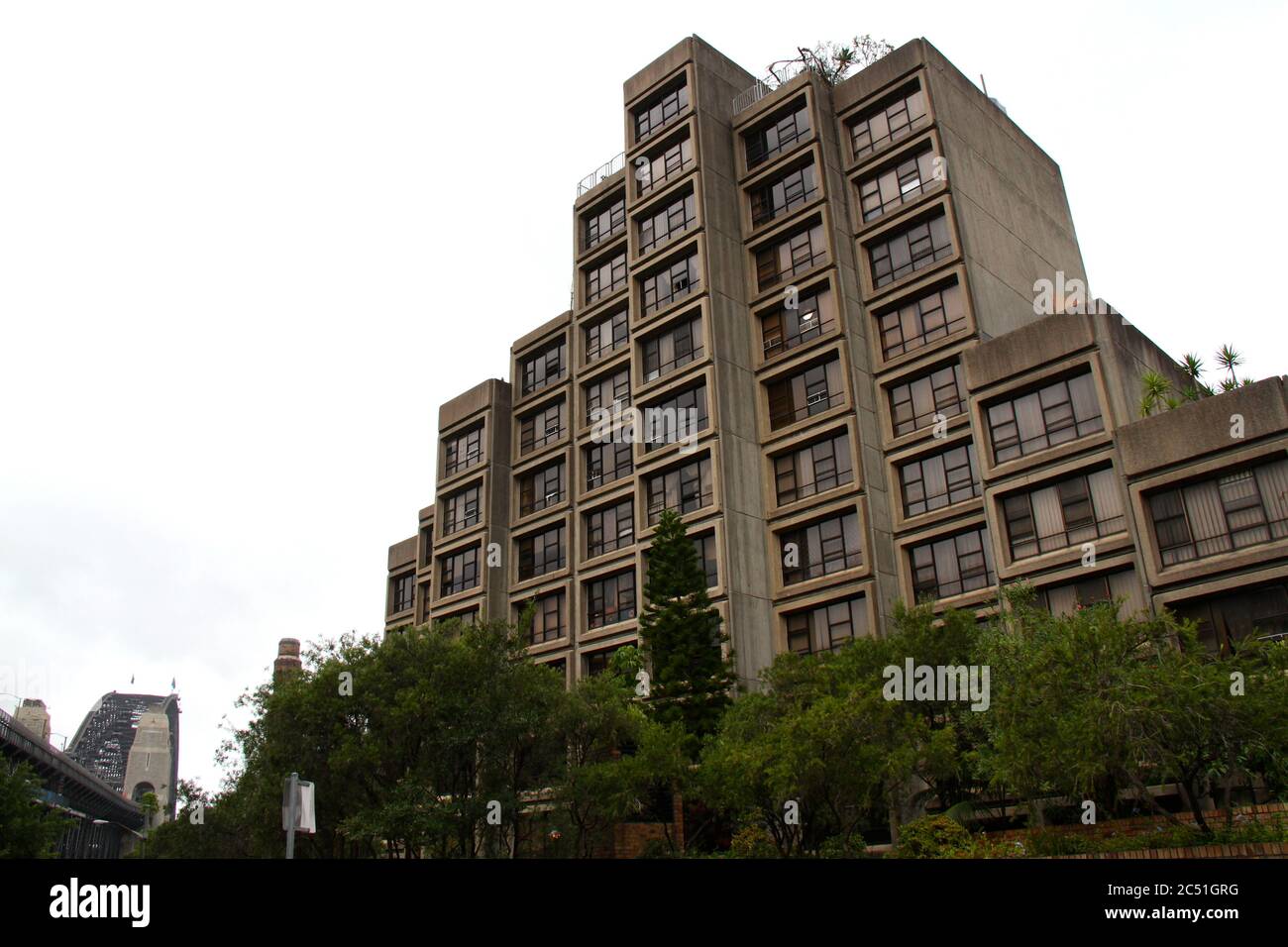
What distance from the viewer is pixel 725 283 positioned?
2021 inches

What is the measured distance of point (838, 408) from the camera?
45.4 meters

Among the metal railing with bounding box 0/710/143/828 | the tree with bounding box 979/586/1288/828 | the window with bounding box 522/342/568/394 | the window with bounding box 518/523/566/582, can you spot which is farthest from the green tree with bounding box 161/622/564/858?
the metal railing with bounding box 0/710/143/828

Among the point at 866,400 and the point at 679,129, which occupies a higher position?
the point at 679,129

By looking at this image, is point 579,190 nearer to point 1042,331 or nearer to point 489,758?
point 1042,331

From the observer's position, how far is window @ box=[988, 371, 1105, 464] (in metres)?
37.0

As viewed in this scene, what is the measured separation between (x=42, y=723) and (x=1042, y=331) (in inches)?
6287

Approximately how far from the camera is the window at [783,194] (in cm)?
5122

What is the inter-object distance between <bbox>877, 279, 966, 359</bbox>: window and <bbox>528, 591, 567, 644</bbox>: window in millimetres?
22275

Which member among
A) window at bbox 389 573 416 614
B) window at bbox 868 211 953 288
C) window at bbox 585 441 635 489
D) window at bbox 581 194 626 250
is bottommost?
window at bbox 389 573 416 614

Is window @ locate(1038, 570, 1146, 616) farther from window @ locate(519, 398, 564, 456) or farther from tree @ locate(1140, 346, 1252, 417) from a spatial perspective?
window @ locate(519, 398, 564, 456)

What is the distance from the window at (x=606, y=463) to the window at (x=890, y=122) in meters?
19.8

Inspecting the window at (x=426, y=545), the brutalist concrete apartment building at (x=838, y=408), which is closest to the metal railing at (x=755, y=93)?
the brutalist concrete apartment building at (x=838, y=408)
